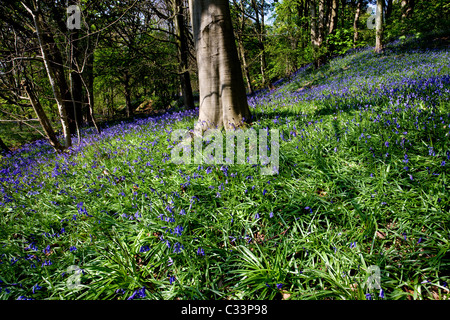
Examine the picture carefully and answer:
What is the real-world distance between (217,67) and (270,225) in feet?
9.65

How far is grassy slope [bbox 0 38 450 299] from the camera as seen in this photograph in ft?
5.60

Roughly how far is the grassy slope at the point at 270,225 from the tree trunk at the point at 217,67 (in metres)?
1.14

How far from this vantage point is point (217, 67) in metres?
3.82

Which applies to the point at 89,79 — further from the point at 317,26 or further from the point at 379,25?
the point at 379,25

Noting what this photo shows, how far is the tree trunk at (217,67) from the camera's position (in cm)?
364

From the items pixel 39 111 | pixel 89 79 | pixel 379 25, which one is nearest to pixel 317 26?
pixel 379 25

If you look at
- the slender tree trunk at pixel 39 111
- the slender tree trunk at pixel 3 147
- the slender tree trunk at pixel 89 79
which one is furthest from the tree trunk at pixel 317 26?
the slender tree trunk at pixel 3 147

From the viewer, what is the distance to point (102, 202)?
2.95 metres

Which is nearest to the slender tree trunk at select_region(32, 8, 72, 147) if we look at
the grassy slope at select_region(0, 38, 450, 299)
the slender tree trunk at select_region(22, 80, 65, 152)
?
the slender tree trunk at select_region(22, 80, 65, 152)

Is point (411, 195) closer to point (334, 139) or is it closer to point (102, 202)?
point (334, 139)

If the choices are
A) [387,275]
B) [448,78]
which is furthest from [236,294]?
[448,78]

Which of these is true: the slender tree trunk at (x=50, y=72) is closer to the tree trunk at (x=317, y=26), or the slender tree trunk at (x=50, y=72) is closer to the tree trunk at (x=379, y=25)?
the tree trunk at (x=317, y=26)
